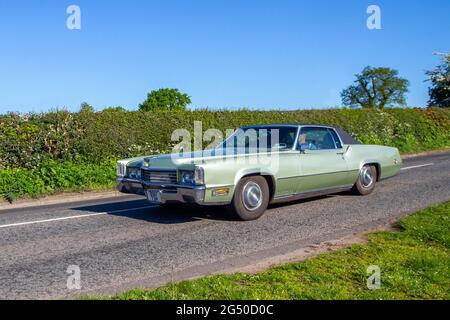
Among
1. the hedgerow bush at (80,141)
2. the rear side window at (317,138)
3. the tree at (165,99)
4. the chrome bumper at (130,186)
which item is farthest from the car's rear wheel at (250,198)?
the tree at (165,99)

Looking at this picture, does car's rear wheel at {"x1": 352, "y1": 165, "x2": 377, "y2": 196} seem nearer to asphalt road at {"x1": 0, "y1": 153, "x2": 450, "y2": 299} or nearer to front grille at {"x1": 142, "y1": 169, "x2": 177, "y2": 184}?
asphalt road at {"x1": 0, "y1": 153, "x2": 450, "y2": 299}

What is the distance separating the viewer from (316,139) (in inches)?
360

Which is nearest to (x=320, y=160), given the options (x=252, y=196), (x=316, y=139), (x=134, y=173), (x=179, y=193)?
(x=316, y=139)

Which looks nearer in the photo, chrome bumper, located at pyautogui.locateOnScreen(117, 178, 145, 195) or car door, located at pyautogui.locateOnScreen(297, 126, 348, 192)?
chrome bumper, located at pyautogui.locateOnScreen(117, 178, 145, 195)

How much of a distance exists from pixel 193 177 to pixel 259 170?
1.12 m

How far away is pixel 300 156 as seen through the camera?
841cm

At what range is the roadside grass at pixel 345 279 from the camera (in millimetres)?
4242

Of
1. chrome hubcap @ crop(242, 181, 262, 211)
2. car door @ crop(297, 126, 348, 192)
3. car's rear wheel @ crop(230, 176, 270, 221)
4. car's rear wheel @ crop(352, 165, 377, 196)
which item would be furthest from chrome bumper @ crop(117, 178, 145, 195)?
car's rear wheel @ crop(352, 165, 377, 196)

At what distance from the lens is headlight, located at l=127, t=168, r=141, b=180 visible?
8.02 meters

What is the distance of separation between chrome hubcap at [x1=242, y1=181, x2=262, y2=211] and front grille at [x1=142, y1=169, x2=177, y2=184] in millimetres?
1083
